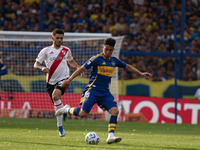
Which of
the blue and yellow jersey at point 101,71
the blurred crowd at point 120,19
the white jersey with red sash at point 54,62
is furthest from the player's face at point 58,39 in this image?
the blurred crowd at point 120,19

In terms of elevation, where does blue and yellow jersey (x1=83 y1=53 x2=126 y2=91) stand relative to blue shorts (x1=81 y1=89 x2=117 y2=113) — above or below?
above

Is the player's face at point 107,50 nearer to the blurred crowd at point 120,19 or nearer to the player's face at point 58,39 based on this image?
the player's face at point 58,39

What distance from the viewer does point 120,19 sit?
64.0 feet

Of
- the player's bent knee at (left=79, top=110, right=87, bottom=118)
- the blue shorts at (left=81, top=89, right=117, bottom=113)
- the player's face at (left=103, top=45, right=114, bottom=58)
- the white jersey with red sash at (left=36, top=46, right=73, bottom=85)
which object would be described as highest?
the player's face at (left=103, top=45, right=114, bottom=58)

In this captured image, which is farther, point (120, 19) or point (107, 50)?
point (120, 19)

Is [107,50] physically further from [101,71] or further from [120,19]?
[120,19]

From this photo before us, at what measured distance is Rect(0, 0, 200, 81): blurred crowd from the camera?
1834cm

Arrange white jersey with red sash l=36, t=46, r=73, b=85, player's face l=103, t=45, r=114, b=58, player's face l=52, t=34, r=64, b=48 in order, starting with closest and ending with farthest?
player's face l=103, t=45, r=114, b=58, player's face l=52, t=34, r=64, b=48, white jersey with red sash l=36, t=46, r=73, b=85

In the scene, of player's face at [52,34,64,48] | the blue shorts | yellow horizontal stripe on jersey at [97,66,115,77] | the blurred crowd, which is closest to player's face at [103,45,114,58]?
yellow horizontal stripe on jersey at [97,66,115,77]

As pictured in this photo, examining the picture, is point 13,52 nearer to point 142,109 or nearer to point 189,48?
point 142,109

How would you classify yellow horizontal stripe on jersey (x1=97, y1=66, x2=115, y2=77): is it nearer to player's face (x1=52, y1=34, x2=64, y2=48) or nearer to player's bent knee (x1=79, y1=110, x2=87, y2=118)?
player's bent knee (x1=79, y1=110, x2=87, y2=118)

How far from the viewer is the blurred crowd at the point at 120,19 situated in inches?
722

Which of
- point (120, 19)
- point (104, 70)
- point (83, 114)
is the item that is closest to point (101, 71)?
point (104, 70)

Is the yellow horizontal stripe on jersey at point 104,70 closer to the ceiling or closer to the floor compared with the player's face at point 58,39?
closer to the floor
